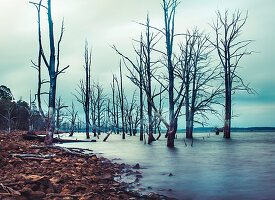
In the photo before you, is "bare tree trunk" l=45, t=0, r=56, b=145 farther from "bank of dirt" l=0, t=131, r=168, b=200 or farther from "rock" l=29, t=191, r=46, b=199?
"rock" l=29, t=191, r=46, b=199

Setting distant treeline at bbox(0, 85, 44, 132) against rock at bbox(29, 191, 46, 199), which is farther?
distant treeline at bbox(0, 85, 44, 132)

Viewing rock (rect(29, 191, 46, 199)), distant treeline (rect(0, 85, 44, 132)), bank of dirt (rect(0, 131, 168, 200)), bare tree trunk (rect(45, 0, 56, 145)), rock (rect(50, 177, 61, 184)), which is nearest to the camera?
rock (rect(29, 191, 46, 199))

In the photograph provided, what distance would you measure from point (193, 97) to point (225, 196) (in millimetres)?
20870

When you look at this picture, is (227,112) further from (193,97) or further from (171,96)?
(171,96)

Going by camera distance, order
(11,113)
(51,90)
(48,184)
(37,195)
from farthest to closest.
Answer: (11,113) < (51,90) < (48,184) < (37,195)

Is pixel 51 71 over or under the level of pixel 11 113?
over

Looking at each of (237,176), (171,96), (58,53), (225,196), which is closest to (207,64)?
(171,96)

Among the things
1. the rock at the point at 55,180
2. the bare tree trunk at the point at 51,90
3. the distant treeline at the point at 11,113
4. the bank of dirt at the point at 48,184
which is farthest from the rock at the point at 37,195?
the distant treeline at the point at 11,113

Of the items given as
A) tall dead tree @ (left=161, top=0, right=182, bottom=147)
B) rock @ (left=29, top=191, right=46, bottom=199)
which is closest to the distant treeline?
tall dead tree @ (left=161, top=0, right=182, bottom=147)

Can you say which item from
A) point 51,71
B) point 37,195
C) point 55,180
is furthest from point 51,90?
point 37,195

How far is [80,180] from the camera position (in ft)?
15.2

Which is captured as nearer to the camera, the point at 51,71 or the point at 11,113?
the point at 51,71

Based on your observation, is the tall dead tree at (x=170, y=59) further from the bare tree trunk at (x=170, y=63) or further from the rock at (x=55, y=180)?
the rock at (x=55, y=180)

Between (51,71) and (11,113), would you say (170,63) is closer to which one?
(51,71)
